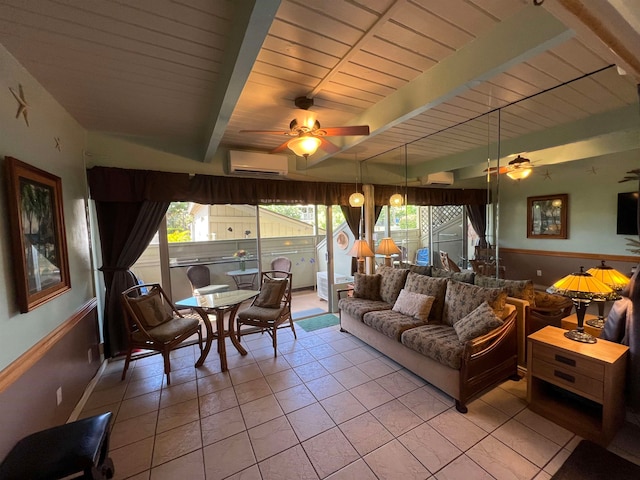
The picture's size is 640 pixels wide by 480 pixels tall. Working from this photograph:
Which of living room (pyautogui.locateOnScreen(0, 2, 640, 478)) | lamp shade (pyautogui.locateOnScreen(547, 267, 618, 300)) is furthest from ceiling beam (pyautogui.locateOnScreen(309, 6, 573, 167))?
lamp shade (pyautogui.locateOnScreen(547, 267, 618, 300))

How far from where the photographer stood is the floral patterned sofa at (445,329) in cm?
227

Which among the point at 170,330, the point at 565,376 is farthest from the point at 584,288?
the point at 170,330

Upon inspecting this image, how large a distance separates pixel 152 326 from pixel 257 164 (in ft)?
7.51

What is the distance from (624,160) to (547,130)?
2344mm

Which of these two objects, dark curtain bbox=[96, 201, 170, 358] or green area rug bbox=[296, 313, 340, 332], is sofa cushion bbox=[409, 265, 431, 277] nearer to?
green area rug bbox=[296, 313, 340, 332]

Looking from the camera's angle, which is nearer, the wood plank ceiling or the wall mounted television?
the wood plank ceiling

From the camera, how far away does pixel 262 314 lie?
10.8 ft

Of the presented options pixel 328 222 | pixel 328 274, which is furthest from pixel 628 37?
pixel 328 274

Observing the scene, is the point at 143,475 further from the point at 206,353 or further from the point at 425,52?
the point at 425,52

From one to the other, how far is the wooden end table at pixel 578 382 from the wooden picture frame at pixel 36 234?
358 centimetres

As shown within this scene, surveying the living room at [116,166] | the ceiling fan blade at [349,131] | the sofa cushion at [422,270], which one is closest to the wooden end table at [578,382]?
the living room at [116,166]

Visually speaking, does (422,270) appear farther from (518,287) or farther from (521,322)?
(521,322)

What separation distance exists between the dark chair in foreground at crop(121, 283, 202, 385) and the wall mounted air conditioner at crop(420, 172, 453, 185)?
4.39m

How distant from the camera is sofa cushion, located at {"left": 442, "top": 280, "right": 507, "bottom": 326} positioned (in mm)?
2500
